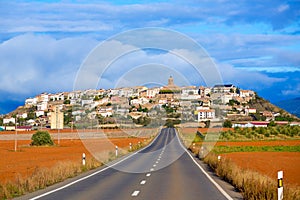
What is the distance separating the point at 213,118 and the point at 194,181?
11382 centimetres

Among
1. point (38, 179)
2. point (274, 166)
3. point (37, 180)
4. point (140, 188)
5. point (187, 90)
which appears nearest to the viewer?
point (140, 188)

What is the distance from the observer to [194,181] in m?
20.2

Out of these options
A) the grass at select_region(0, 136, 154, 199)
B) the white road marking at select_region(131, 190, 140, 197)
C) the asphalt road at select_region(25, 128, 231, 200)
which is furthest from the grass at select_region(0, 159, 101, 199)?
the white road marking at select_region(131, 190, 140, 197)

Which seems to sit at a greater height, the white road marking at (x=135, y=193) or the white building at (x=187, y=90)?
the white building at (x=187, y=90)

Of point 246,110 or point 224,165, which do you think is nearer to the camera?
point 224,165

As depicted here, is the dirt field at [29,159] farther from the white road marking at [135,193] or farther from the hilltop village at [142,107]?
the hilltop village at [142,107]

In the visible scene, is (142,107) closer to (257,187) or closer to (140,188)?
(140,188)

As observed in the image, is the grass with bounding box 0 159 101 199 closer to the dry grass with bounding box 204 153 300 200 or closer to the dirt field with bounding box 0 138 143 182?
the dirt field with bounding box 0 138 143 182

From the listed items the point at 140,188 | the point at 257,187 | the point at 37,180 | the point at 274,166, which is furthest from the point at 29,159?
the point at 257,187

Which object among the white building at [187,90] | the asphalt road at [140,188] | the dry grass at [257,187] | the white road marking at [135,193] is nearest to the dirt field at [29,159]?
the asphalt road at [140,188]

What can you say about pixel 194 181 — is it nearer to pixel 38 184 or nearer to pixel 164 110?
pixel 38 184

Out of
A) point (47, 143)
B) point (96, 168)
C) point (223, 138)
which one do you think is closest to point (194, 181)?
point (96, 168)

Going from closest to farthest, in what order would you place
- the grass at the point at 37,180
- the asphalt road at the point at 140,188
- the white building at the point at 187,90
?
the asphalt road at the point at 140,188 → the grass at the point at 37,180 → the white building at the point at 187,90

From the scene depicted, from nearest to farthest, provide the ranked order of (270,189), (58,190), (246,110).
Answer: (270,189), (58,190), (246,110)
